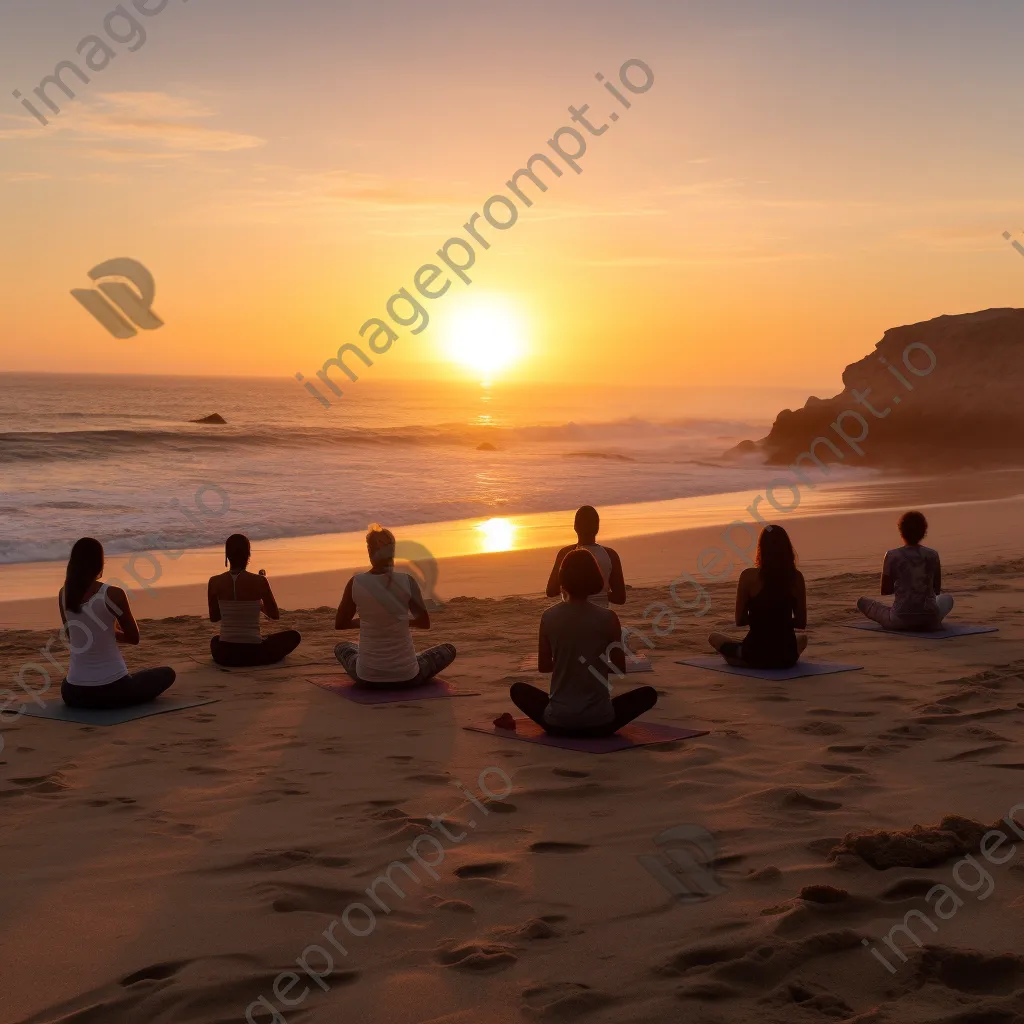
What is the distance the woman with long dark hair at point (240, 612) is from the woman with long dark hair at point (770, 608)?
11.8 ft

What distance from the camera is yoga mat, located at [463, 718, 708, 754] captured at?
617 centimetres

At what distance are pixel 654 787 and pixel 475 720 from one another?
1.77m

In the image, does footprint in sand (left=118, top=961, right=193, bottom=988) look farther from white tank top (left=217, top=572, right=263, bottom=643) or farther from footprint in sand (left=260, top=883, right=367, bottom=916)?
white tank top (left=217, top=572, right=263, bottom=643)

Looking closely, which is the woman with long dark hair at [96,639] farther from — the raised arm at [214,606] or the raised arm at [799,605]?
the raised arm at [799,605]

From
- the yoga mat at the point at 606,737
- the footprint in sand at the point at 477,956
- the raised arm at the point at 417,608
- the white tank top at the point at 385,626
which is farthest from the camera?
the raised arm at the point at 417,608

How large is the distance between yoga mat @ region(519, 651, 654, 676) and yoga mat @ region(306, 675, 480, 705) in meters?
0.86

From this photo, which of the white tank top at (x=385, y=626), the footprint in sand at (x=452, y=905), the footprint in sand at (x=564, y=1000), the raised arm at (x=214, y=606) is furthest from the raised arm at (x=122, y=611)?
the footprint in sand at (x=564, y=1000)

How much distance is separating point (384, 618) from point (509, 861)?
11.6ft

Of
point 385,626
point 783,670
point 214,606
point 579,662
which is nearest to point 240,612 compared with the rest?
point 214,606

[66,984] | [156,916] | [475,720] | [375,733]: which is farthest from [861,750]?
[66,984]

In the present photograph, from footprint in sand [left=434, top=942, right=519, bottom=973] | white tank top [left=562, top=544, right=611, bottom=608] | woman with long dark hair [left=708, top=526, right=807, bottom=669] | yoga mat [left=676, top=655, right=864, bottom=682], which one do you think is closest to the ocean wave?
white tank top [left=562, top=544, right=611, bottom=608]

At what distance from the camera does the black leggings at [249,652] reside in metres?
8.87

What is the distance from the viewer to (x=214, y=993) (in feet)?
11.3

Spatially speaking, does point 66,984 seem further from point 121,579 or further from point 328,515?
point 328,515
